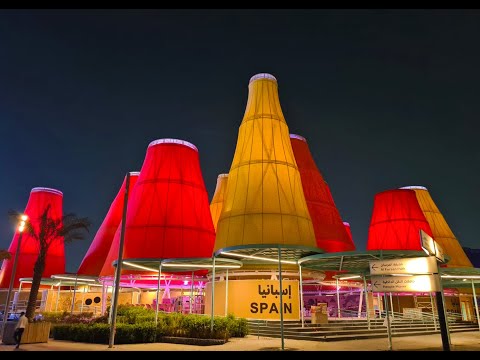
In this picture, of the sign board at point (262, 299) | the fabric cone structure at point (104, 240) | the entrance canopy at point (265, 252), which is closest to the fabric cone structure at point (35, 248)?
the fabric cone structure at point (104, 240)

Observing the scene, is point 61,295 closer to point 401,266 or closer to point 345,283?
point 345,283

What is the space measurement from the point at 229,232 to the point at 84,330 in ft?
33.3

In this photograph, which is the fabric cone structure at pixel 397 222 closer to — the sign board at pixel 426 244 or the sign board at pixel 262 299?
the sign board at pixel 262 299

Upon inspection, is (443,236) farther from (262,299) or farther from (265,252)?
(265,252)

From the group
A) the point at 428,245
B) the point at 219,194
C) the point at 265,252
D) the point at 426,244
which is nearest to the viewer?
the point at 426,244

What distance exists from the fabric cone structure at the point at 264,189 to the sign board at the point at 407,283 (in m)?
9.27

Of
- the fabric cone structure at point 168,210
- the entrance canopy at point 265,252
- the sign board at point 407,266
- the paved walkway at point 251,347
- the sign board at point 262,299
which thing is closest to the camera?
the sign board at point 407,266

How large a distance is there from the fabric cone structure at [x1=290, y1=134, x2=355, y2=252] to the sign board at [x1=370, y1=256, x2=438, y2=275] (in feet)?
57.2

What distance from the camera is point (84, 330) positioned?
17188 mm

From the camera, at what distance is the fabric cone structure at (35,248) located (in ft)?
136

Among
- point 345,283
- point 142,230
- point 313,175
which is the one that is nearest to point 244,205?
point 142,230

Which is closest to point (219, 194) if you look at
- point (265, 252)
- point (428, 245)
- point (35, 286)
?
point (35, 286)

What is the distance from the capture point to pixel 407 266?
1238 cm

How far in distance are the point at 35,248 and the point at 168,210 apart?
22.3 metres
